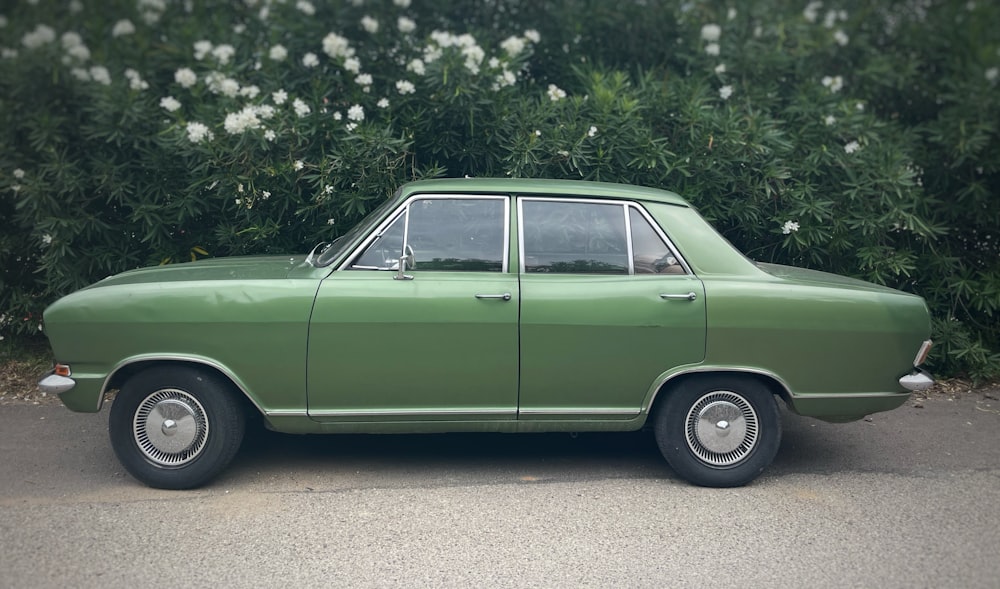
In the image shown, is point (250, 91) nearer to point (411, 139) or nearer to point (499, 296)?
point (411, 139)

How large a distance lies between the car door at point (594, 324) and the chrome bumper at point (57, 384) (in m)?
2.40

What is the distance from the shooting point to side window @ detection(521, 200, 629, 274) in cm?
505

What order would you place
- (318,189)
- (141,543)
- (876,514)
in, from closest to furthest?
(141,543) → (876,514) → (318,189)

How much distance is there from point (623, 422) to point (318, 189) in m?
2.96

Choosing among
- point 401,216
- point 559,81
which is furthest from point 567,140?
Answer: point 401,216

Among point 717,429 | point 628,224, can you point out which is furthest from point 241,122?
point 717,429

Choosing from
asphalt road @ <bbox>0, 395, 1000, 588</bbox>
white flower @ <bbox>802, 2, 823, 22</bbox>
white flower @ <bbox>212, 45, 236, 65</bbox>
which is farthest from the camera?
white flower @ <bbox>802, 2, 823, 22</bbox>

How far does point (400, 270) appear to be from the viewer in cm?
489

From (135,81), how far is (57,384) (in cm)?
305

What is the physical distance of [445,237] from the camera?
198 inches

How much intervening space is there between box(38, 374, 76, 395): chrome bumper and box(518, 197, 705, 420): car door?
2401 millimetres

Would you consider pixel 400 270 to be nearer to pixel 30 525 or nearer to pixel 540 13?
pixel 30 525

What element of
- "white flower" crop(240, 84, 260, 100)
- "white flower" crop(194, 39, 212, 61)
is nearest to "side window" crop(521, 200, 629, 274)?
"white flower" crop(240, 84, 260, 100)

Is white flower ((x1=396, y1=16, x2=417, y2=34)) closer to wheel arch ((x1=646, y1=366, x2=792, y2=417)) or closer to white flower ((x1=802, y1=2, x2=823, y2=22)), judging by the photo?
white flower ((x1=802, y1=2, x2=823, y2=22))
